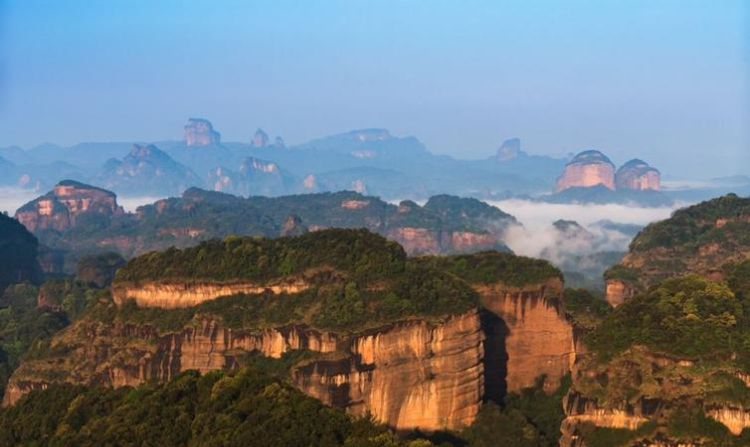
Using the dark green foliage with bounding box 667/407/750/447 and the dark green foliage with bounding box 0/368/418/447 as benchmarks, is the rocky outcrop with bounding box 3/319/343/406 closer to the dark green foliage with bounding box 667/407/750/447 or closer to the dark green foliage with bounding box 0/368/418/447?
the dark green foliage with bounding box 0/368/418/447

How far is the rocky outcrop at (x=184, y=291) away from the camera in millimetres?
62406

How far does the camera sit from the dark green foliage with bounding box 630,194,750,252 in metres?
108


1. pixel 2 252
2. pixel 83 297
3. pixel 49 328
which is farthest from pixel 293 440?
pixel 2 252

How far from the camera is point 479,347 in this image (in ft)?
199

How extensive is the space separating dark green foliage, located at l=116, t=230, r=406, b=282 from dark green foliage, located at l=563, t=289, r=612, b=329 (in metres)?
13.4

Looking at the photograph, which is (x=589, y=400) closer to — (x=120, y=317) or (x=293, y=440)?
(x=293, y=440)

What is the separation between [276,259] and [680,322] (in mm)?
24900

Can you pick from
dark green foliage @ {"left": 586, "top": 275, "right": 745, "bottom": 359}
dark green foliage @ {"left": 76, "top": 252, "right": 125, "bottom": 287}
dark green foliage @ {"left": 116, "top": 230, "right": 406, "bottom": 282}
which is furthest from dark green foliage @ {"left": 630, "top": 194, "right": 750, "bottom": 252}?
dark green foliage @ {"left": 76, "top": 252, "right": 125, "bottom": 287}

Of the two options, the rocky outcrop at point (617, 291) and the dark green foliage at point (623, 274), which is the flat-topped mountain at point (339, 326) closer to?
the rocky outcrop at point (617, 291)

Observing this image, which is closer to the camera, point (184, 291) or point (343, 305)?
point (343, 305)

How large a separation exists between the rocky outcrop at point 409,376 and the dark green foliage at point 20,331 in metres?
27.2

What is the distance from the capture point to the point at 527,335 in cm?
6875

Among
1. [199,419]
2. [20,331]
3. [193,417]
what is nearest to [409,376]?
[193,417]

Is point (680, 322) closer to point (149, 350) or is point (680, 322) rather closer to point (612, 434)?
point (612, 434)
